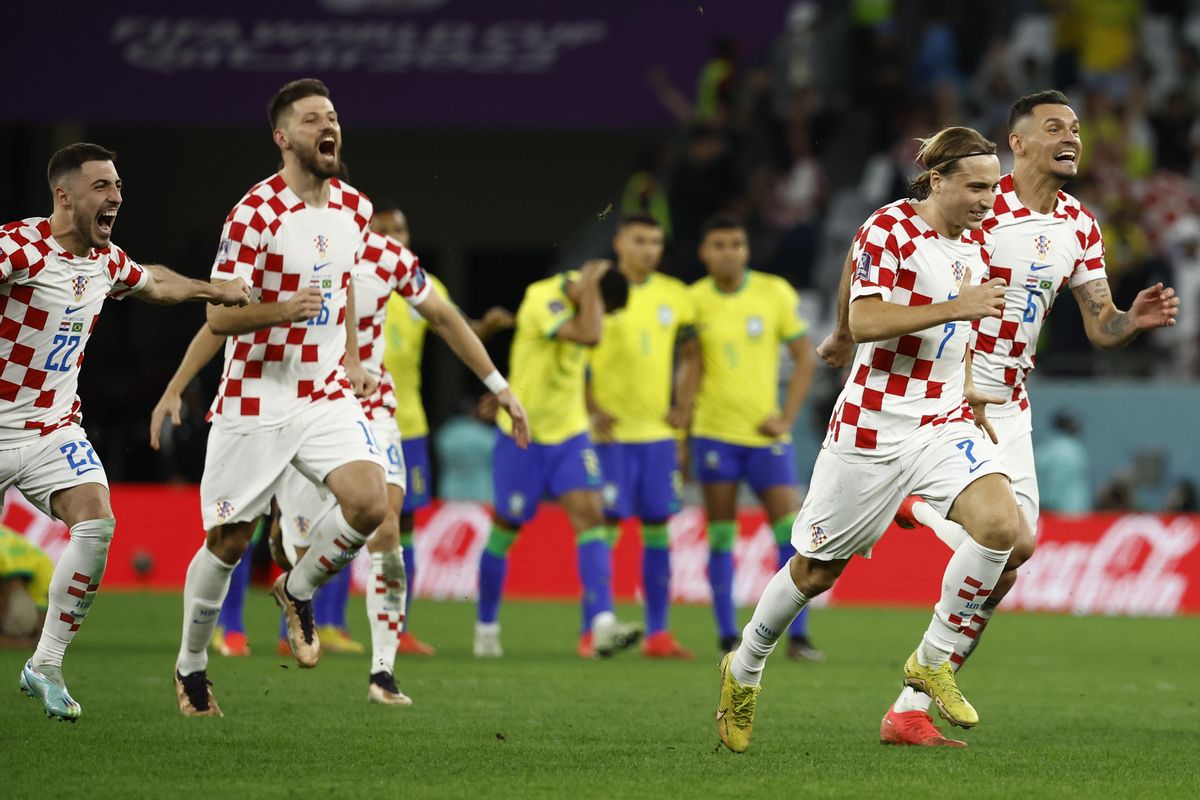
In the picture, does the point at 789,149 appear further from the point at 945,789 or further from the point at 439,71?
the point at 945,789

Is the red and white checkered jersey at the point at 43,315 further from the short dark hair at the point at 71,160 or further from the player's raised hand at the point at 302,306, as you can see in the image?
the player's raised hand at the point at 302,306

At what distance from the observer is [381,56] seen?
64.6ft

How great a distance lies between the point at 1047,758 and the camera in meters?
7.07

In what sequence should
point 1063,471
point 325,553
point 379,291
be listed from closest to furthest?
point 325,553 → point 379,291 → point 1063,471

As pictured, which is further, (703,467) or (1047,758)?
(703,467)

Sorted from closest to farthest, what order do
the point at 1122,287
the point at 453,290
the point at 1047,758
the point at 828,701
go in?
the point at 1047,758 → the point at 828,701 → the point at 1122,287 → the point at 453,290

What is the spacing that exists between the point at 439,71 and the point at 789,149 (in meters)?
4.01

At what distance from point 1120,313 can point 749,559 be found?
30.9ft

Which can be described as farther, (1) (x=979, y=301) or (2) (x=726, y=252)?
(2) (x=726, y=252)

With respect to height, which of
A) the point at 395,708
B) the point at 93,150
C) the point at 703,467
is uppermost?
the point at 93,150

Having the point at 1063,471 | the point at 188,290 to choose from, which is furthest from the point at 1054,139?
the point at 1063,471

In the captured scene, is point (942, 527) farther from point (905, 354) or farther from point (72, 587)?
point (72, 587)

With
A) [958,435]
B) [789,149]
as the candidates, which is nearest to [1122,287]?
[789,149]

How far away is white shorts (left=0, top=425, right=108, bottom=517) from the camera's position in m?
7.46
